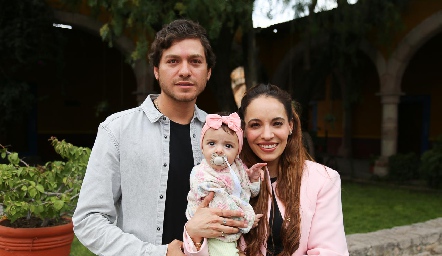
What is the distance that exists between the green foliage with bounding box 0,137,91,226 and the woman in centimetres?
218

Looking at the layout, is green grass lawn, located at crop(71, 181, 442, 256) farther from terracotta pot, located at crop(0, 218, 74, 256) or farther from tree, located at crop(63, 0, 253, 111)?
tree, located at crop(63, 0, 253, 111)

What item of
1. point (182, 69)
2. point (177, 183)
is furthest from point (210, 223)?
point (182, 69)

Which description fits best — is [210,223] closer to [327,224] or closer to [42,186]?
[327,224]

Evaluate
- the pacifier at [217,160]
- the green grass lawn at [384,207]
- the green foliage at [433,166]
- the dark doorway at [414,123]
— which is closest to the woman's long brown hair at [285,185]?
the pacifier at [217,160]

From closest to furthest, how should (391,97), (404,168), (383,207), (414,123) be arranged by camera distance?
(383,207) < (404,168) < (391,97) < (414,123)

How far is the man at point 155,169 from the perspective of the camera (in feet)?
6.30

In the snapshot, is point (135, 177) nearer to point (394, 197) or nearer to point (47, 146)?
point (394, 197)

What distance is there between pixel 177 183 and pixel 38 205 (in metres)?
2.08

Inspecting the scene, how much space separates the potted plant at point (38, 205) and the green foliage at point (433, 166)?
28.9 ft

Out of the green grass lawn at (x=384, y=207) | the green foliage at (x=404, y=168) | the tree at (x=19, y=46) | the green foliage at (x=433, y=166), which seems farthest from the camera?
the green foliage at (x=404, y=168)

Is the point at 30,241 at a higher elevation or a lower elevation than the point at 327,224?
lower

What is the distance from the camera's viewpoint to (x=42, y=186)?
377cm

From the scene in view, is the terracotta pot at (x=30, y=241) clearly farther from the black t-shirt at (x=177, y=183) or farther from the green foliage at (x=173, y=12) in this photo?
the green foliage at (x=173, y=12)

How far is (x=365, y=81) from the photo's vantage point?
58.7 ft
